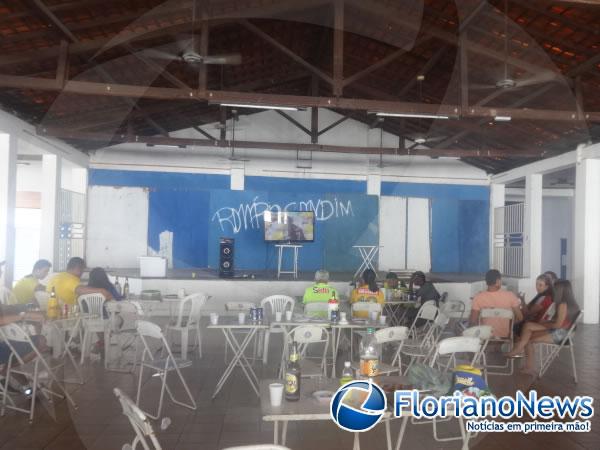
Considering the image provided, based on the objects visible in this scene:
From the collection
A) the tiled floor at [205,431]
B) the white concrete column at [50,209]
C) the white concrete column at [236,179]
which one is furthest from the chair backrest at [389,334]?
the white concrete column at [236,179]

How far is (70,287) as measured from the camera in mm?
5582

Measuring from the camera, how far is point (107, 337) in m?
5.32

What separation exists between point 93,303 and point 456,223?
414 inches

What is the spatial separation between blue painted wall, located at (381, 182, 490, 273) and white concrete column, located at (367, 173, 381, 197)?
0.20 metres

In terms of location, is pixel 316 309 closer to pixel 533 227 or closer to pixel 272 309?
pixel 272 309

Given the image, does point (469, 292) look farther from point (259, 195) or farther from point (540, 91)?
point (259, 195)

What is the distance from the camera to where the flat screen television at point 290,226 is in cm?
1230

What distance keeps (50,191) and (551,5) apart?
929cm

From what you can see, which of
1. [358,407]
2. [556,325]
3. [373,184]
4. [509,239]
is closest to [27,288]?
[358,407]

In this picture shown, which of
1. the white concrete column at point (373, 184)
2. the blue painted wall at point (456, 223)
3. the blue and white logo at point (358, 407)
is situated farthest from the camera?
the blue painted wall at point (456, 223)

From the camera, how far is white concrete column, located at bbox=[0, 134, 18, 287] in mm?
7781

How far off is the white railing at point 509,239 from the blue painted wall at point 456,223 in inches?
15.1

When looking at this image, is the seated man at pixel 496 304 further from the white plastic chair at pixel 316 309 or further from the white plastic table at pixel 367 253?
the white plastic table at pixel 367 253

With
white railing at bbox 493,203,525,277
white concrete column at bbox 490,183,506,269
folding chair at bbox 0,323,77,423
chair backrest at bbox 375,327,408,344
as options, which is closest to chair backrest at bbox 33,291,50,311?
folding chair at bbox 0,323,77,423
